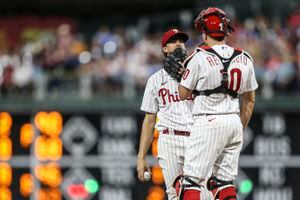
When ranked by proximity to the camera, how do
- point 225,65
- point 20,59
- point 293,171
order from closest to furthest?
point 225,65 < point 293,171 < point 20,59

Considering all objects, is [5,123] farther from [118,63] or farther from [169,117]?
[169,117]

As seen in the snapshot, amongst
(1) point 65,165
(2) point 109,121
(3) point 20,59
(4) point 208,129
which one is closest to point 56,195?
(1) point 65,165

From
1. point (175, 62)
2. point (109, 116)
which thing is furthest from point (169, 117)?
point (109, 116)

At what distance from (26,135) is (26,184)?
0.78m

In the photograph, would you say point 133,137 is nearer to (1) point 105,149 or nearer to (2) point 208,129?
(1) point 105,149

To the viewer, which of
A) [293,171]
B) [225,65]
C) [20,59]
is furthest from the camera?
[20,59]

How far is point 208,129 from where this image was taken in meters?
8.63

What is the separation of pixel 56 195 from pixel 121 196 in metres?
1.03

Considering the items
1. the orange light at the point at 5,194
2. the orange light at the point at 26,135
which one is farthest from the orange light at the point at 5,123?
the orange light at the point at 5,194

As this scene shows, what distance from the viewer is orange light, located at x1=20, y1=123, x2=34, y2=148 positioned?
15664 mm

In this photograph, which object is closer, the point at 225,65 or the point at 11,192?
the point at 225,65

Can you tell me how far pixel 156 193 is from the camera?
15.3m

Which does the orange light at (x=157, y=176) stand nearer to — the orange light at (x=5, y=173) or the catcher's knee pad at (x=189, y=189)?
the orange light at (x=5, y=173)

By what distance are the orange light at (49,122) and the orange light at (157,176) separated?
65.2 inches
